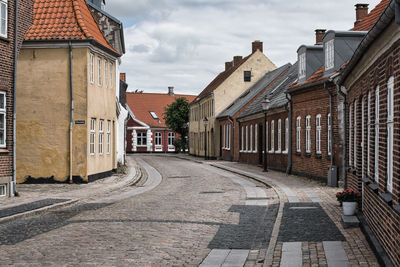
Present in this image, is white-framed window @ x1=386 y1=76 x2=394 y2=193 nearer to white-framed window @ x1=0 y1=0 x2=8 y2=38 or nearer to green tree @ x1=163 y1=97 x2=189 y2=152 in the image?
white-framed window @ x1=0 y1=0 x2=8 y2=38

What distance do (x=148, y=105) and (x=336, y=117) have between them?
196 ft

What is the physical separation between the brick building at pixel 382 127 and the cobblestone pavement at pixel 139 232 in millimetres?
1844

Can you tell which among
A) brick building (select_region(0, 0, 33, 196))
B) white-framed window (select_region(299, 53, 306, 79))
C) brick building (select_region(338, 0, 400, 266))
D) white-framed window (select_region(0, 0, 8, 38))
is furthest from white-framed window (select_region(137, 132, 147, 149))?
brick building (select_region(338, 0, 400, 266))

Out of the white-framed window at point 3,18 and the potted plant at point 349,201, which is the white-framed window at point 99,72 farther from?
the potted plant at point 349,201

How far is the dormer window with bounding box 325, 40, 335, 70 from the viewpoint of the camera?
22438 millimetres

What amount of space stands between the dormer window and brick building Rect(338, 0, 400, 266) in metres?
10.0

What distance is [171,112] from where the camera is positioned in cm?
6881

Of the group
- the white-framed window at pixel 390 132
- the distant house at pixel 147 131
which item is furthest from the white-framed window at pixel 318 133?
the distant house at pixel 147 131

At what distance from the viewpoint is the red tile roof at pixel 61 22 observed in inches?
888

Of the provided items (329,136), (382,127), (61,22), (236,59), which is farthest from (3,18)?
(236,59)

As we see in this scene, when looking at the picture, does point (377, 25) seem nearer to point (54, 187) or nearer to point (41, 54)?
point (54, 187)

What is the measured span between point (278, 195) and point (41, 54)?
1089 centimetres

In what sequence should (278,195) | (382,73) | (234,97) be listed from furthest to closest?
(234,97)
(278,195)
(382,73)

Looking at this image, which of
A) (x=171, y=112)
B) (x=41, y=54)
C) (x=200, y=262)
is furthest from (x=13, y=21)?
(x=171, y=112)
